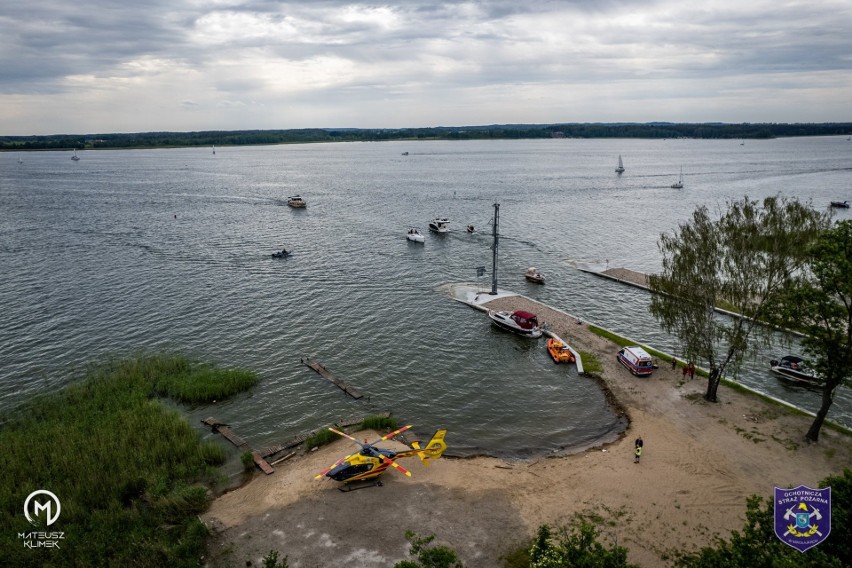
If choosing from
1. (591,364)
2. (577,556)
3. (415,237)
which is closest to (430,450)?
(577,556)

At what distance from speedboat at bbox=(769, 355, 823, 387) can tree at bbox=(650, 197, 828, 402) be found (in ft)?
27.9

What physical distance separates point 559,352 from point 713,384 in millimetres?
13148

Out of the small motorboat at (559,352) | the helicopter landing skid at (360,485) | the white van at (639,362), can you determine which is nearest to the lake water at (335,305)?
the small motorboat at (559,352)

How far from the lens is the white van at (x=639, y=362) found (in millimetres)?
43344

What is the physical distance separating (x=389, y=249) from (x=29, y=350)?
179 ft

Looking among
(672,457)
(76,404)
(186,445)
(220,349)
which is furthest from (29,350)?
(672,457)

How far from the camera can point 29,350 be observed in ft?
165

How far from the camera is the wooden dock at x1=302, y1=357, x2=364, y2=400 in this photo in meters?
42.5

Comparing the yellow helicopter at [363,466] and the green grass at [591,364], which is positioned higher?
the yellow helicopter at [363,466]

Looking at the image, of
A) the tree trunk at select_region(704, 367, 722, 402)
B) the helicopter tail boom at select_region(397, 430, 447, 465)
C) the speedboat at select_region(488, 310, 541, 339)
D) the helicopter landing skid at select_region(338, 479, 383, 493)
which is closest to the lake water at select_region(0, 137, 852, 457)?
the speedboat at select_region(488, 310, 541, 339)

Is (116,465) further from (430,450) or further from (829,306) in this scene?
(829,306)

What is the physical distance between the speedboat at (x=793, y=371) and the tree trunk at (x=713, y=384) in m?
9.64

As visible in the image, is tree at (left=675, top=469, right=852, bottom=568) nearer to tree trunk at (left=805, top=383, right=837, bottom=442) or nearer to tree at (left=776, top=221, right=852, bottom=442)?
tree at (left=776, top=221, right=852, bottom=442)

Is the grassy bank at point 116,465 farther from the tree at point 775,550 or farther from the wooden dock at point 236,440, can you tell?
the tree at point 775,550
